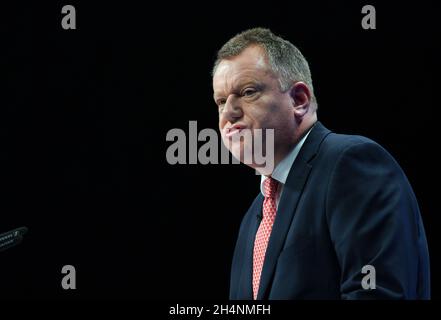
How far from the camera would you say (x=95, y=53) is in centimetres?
257

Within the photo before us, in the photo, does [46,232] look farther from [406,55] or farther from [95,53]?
[406,55]

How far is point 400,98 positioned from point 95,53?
1.29 meters

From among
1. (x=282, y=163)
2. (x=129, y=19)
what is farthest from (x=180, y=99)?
(x=282, y=163)

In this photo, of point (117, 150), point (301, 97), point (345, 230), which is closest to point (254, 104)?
point (301, 97)

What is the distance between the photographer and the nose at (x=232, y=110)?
157 cm

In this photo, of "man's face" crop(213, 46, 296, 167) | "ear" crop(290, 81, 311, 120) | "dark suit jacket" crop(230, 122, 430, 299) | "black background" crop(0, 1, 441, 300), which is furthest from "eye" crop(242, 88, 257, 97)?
"black background" crop(0, 1, 441, 300)

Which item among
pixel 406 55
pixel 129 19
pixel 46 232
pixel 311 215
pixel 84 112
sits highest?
pixel 129 19

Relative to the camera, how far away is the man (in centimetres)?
129

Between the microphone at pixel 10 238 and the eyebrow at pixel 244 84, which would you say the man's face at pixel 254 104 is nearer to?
the eyebrow at pixel 244 84

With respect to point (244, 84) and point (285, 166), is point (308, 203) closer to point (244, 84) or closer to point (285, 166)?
point (285, 166)

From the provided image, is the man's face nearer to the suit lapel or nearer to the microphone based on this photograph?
the suit lapel

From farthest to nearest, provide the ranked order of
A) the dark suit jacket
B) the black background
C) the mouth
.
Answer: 1. the black background
2. the mouth
3. the dark suit jacket

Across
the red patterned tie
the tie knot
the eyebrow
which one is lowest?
the red patterned tie

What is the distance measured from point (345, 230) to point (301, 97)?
1.47 feet
